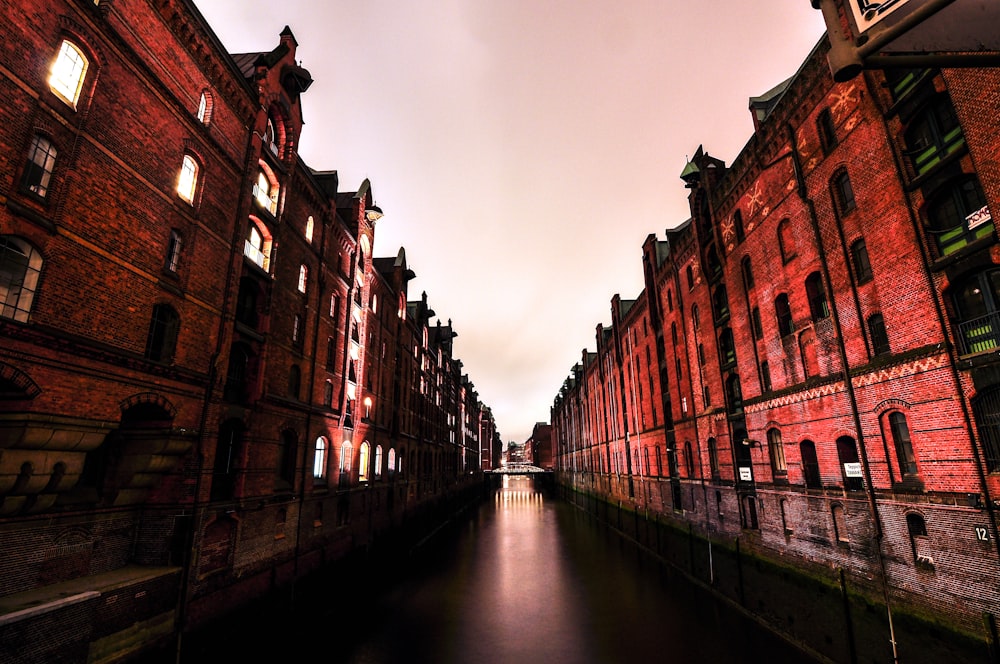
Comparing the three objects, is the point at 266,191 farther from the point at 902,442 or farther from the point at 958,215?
the point at 902,442

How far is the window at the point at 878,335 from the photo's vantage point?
39.2 feet

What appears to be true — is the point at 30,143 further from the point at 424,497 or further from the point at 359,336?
the point at 424,497

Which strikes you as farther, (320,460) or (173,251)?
(320,460)

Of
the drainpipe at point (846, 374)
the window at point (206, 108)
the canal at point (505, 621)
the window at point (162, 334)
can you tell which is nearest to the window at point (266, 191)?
the window at point (206, 108)

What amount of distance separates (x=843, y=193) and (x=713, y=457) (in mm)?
12884

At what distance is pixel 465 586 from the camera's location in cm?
1866

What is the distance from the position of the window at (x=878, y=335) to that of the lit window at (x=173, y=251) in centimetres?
1856

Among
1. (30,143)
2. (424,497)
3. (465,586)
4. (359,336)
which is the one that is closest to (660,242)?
(359,336)

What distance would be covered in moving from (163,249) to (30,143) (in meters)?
3.26

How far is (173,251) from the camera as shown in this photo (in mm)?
11602

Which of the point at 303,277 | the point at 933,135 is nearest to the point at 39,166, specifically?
the point at 303,277

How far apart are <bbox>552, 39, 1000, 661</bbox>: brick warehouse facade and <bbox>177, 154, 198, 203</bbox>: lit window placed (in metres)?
17.6

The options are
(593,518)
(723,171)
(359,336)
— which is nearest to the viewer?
(723,171)

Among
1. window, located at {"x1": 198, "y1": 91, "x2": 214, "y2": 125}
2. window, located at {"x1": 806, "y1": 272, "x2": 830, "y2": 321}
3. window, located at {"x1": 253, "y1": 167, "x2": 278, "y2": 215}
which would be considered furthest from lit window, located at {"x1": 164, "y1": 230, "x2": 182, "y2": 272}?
window, located at {"x1": 806, "y1": 272, "x2": 830, "y2": 321}
